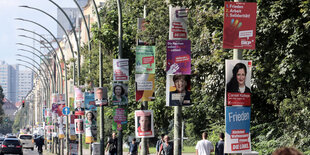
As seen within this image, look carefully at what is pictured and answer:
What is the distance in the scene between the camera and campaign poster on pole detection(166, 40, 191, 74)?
16.5 meters

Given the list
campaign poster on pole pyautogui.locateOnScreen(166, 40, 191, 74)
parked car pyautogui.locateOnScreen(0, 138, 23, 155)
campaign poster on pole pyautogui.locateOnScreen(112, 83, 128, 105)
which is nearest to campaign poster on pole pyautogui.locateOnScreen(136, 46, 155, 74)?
campaign poster on pole pyautogui.locateOnScreen(166, 40, 191, 74)

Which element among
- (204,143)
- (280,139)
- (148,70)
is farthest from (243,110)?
(280,139)

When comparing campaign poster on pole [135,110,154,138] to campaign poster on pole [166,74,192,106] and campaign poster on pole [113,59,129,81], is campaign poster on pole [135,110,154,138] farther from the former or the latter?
campaign poster on pole [166,74,192,106]

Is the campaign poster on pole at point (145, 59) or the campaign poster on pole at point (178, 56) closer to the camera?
the campaign poster on pole at point (178, 56)

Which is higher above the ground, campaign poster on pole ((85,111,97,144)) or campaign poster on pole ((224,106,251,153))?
campaign poster on pole ((224,106,251,153))

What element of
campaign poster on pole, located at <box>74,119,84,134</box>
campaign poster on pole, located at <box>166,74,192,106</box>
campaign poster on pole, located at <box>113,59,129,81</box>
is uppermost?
campaign poster on pole, located at <box>113,59,129,81</box>

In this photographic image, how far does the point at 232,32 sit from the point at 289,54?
698 centimetres

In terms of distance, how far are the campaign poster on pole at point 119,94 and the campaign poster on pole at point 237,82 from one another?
48.6 ft

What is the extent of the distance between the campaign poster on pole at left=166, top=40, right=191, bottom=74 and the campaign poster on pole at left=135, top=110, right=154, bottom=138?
5441 millimetres

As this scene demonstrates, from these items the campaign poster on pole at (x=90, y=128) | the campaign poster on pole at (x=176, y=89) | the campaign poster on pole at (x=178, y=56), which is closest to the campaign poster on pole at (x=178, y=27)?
the campaign poster on pole at (x=178, y=56)

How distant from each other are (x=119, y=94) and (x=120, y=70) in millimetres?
1076

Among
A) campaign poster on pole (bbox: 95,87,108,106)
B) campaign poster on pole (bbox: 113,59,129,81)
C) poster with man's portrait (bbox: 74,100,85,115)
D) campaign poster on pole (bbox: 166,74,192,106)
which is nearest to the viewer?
campaign poster on pole (bbox: 166,74,192,106)

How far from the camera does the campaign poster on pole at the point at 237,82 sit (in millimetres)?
12039

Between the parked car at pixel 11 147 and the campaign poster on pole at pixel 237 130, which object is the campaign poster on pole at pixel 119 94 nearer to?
the campaign poster on pole at pixel 237 130
